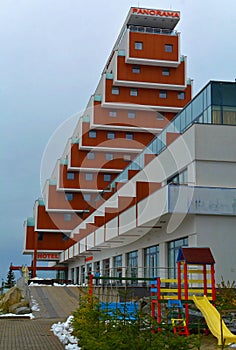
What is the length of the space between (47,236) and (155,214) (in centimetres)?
4876

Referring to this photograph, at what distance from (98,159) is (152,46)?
1553 cm

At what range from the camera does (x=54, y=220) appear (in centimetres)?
7162

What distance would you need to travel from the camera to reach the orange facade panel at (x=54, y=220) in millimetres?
70812

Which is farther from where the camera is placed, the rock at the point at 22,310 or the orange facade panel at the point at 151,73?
the orange facade panel at the point at 151,73

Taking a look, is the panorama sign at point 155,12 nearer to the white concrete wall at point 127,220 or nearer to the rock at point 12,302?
the white concrete wall at point 127,220

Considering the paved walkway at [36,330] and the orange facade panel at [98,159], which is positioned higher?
the orange facade panel at [98,159]

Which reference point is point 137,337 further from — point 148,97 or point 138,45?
point 148,97

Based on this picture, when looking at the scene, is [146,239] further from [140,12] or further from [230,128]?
[140,12]

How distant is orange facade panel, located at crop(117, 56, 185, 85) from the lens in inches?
2544

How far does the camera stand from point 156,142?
3266cm

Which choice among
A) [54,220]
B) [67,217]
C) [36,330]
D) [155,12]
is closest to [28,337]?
[36,330]

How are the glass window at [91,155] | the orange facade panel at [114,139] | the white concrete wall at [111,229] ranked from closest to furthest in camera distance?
the white concrete wall at [111,229], the orange facade panel at [114,139], the glass window at [91,155]

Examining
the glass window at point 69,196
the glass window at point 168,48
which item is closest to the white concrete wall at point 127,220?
the glass window at point 168,48

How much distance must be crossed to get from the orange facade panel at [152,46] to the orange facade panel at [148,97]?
13.9ft
